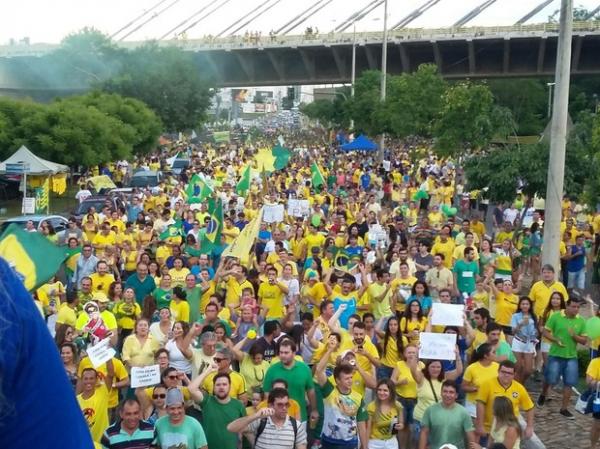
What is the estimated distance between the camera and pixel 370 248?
15.9 metres

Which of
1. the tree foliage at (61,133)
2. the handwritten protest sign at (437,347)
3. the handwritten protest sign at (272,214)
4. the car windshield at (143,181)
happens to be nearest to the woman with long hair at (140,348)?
the handwritten protest sign at (437,347)

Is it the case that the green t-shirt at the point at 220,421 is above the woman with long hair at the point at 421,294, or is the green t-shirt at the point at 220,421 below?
below

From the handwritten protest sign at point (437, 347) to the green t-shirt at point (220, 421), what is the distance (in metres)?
2.06

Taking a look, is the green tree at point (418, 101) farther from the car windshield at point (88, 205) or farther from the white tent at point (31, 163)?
the car windshield at point (88, 205)

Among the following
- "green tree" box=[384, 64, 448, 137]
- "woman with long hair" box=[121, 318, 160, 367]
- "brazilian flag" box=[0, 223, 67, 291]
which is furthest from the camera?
"green tree" box=[384, 64, 448, 137]

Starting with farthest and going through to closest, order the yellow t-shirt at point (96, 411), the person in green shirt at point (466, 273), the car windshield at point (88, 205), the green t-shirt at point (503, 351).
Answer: the car windshield at point (88, 205) → the person in green shirt at point (466, 273) → the green t-shirt at point (503, 351) → the yellow t-shirt at point (96, 411)

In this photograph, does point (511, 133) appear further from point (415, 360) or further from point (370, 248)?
point (415, 360)

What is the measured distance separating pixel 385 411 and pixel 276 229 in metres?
10.1

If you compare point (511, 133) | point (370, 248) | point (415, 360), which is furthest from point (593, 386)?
point (511, 133)

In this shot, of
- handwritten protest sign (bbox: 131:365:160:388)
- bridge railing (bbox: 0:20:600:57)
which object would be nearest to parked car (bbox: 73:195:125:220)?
handwritten protest sign (bbox: 131:365:160:388)

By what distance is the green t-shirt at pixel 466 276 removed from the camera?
43.8 feet

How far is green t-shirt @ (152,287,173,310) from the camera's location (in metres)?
11.4

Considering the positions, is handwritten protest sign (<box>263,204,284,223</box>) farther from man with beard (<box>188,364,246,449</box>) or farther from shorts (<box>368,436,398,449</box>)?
man with beard (<box>188,364,246,449</box>)

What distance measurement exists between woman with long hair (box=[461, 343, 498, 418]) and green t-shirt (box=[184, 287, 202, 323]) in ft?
12.9
